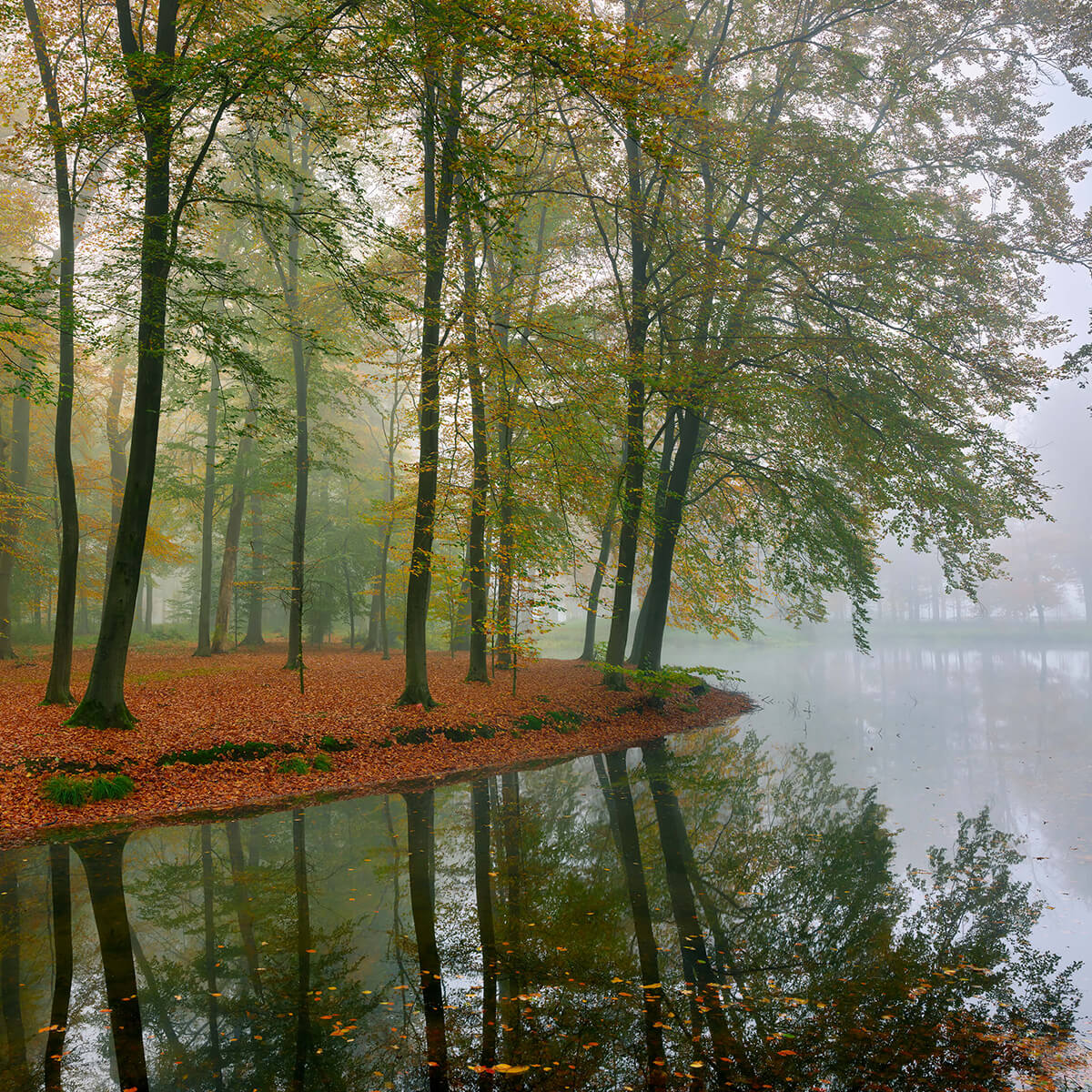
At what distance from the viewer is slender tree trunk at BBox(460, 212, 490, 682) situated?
12052mm

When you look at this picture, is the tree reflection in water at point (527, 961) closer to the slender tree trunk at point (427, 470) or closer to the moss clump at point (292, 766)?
the moss clump at point (292, 766)

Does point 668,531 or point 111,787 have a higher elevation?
point 668,531

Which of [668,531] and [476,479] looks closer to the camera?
[476,479]

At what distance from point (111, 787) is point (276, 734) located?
235 cm

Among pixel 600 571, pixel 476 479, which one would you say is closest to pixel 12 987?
pixel 476 479

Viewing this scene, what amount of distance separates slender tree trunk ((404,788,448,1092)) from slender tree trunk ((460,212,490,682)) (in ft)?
18.1

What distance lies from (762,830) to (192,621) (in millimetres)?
29105

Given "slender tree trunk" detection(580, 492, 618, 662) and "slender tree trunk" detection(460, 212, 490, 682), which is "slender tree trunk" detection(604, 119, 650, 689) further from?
"slender tree trunk" detection(460, 212, 490, 682)

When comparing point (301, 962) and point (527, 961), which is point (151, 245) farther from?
point (527, 961)

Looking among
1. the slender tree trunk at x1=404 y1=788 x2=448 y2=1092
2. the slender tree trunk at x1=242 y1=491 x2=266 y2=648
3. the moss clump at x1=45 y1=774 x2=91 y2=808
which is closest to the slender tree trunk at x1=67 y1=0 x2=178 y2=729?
the moss clump at x1=45 y1=774 x2=91 y2=808

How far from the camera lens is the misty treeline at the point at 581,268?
29.9 ft

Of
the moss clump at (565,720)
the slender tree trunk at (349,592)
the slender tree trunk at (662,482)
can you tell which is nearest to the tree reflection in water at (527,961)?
the moss clump at (565,720)

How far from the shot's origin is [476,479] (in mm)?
13961

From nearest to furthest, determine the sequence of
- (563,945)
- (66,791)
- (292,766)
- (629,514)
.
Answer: (563,945), (66,791), (292,766), (629,514)
